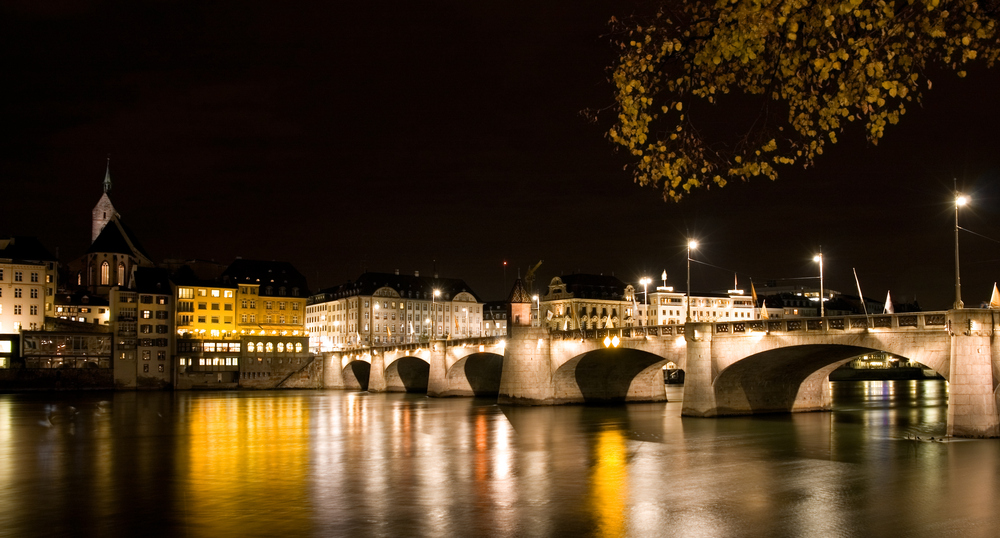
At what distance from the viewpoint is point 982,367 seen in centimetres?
3109

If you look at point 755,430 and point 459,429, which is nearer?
point 755,430

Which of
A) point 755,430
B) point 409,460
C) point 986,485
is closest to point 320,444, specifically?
point 409,460

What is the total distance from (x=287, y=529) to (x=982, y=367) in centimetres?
2547

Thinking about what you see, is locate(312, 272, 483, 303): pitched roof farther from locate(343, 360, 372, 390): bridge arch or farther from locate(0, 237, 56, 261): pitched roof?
locate(0, 237, 56, 261): pitched roof

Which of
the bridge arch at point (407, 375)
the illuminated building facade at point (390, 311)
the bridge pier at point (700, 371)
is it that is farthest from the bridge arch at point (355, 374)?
the bridge pier at point (700, 371)

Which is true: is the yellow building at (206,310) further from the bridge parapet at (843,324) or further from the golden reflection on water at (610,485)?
the golden reflection on water at (610,485)

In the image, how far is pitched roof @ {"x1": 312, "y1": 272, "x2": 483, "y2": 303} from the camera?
147 metres

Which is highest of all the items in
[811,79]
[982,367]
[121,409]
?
[811,79]

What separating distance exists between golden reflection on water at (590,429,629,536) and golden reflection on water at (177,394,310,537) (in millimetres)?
6744

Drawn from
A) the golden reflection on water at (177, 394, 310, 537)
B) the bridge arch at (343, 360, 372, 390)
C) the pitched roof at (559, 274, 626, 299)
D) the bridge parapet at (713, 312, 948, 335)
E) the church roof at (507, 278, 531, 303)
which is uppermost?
the pitched roof at (559, 274, 626, 299)

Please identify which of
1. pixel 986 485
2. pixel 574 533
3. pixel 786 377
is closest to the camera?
pixel 574 533

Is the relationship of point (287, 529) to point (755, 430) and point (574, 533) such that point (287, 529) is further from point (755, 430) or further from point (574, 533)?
point (755, 430)

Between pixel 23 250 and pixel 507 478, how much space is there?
102m

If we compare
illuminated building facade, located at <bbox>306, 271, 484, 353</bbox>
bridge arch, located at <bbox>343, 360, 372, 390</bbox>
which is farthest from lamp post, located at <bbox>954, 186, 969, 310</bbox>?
illuminated building facade, located at <bbox>306, 271, 484, 353</bbox>
